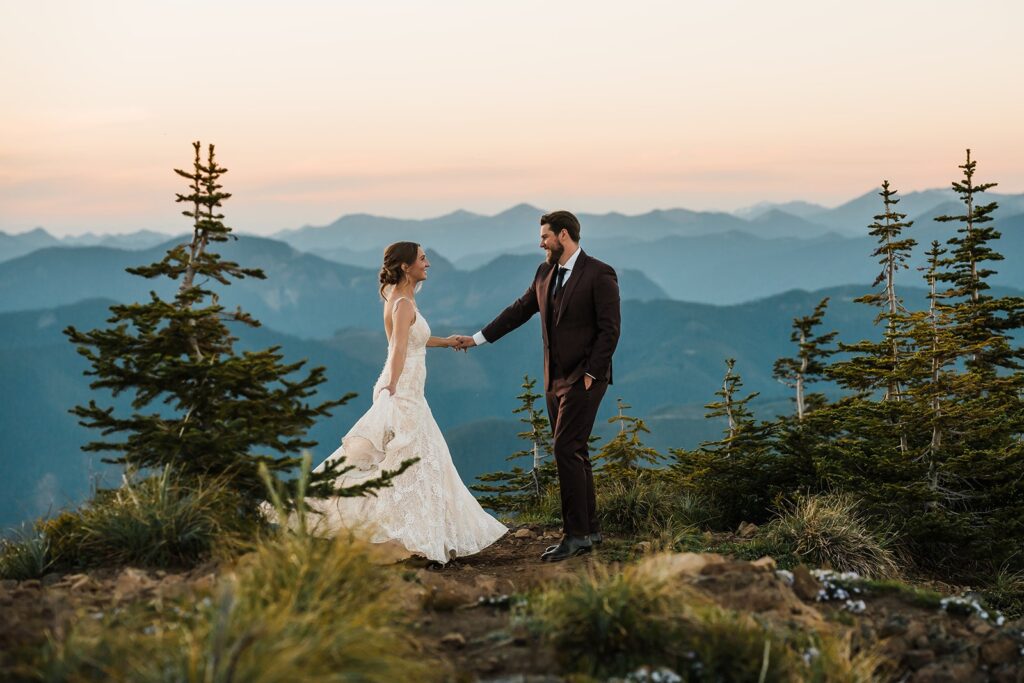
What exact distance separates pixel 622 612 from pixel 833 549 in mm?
3706

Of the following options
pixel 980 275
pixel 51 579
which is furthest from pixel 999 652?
pixel 980 275

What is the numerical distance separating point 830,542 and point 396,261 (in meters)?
4.41

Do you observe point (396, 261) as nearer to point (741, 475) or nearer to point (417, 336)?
point (417, 336)

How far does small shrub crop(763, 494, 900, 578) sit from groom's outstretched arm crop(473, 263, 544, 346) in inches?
117

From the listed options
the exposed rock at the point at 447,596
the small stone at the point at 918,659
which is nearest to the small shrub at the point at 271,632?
the exposed rock at the point at 447,596

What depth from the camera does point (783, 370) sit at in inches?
1479

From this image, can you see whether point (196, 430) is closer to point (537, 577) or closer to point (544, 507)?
point (537, 577)

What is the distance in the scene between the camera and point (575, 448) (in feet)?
27.0

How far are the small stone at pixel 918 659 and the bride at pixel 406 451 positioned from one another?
155 inches

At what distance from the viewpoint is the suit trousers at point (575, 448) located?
820 centimetres

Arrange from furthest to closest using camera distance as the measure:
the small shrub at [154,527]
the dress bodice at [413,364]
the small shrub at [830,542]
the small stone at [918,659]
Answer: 1. the dress bodice at [413,364]
2. the small shrub at [830,542]
3. the small shrub at [154,527]
4. the small stone at [918,659]

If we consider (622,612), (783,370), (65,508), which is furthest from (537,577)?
(783,370)

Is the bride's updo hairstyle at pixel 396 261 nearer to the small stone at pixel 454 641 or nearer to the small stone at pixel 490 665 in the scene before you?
the small stone at pixel 454 641

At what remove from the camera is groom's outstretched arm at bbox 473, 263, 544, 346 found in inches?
361
